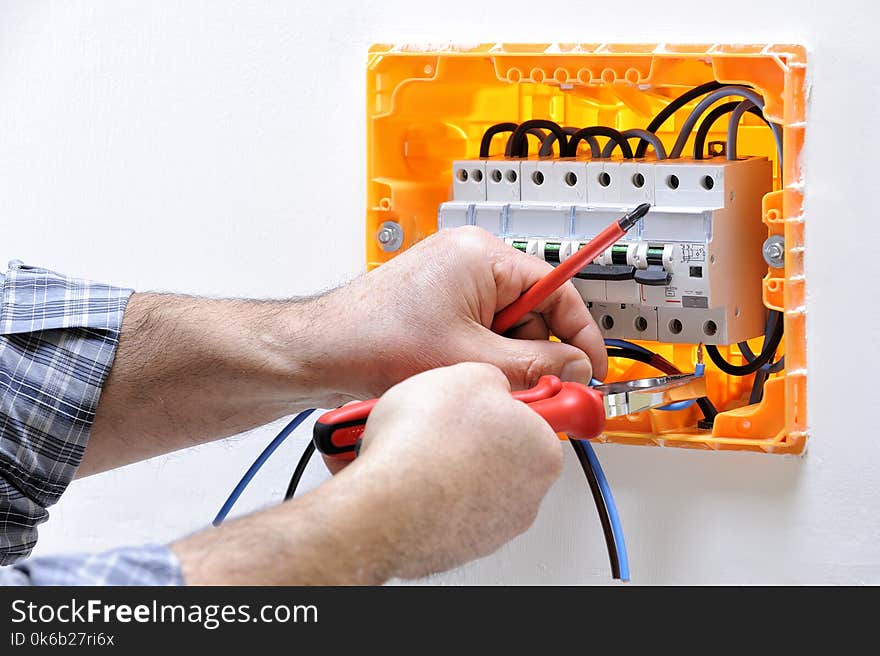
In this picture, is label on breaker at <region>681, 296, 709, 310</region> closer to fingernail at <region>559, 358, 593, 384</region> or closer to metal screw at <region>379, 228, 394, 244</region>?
fingernail at <region>559, 358, 593, 384</region>

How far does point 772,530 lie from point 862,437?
0.09 metres

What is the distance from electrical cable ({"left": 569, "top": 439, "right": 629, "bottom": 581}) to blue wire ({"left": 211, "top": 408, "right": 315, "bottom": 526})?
0.23 metres

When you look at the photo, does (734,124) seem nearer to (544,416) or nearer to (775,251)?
(775,251)

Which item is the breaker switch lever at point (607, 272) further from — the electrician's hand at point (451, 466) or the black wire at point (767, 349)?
the electrician's hand at point (451, 466)

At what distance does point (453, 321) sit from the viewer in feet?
2.51

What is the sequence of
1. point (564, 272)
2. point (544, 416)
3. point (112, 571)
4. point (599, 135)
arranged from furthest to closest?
point (599, 135)
point (564, 272)
point (544, 416)
point (112, 571)

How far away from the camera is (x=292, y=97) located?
91 centimetres

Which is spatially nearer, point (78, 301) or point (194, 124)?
point (78, 301)

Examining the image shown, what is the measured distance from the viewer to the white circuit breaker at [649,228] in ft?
2.53

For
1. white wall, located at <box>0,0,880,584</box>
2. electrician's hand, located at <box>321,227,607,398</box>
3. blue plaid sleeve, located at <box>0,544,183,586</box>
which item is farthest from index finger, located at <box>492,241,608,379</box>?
blue plaid sleeve, located at <box>0,544,183,586</box>

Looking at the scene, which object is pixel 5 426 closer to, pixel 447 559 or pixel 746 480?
pixel 447 559

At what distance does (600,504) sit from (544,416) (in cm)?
20

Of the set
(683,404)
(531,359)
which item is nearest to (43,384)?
(531,359)

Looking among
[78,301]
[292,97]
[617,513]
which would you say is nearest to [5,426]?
[78,301]
